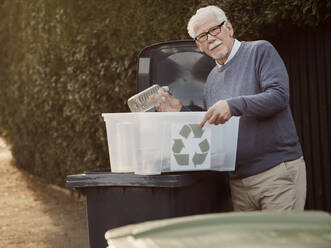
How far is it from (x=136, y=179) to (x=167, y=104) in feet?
2.24

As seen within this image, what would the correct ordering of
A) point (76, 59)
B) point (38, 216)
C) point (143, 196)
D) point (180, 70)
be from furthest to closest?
1. point (38, 216)
2. point (76, 59)
3. point (180, 70)
4. point (143, 196)

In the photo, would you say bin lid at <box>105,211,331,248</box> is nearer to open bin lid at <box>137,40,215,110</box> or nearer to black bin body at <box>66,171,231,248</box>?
black bin body at <box>66,171,231,248</box>

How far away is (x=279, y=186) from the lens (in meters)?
3.40

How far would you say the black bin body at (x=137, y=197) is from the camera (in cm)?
331

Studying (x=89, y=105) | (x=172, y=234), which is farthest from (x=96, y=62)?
(x=172, y=234)

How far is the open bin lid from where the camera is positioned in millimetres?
4715

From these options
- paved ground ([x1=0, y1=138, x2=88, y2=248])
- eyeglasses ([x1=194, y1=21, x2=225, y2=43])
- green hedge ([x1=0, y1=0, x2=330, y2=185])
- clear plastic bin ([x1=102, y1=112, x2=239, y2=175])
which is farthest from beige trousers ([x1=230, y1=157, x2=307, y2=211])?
paved ground ([x1=0, y1=138, x2=88, y2=248])

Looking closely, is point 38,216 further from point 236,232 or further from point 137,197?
point 236,232

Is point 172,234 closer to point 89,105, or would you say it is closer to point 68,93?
point 89,105

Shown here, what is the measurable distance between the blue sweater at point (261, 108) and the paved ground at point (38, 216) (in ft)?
11.4

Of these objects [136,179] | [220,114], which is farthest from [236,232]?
[136,179]

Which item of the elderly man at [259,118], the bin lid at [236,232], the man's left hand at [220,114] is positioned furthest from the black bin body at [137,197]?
the bin lid at [236,232]

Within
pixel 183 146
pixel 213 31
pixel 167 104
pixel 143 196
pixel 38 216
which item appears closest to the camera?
pixel 183 146

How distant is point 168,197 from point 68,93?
18.6 ft
